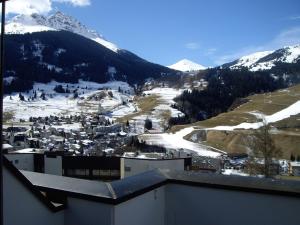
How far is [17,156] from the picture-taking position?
67.3 ft

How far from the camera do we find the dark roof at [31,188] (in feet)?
13.2

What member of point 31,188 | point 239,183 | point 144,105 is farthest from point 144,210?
point 144,105

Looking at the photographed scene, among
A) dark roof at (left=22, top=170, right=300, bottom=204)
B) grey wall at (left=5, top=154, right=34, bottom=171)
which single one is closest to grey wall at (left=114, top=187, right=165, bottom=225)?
dark roof at (left=22, top=170, right=300, bottom=204)

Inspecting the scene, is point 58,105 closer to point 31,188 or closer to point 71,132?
point 71,132

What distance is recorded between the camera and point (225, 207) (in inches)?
197

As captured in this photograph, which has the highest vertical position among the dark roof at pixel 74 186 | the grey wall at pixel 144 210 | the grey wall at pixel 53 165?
the dark roof at pixel 74 186

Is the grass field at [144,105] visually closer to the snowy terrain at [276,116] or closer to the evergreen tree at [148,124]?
the evergreen tree at [148,124]

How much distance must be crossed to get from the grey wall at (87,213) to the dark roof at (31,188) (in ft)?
0.49

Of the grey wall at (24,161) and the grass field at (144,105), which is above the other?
the grass field at (144,105)

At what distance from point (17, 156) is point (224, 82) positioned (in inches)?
6835

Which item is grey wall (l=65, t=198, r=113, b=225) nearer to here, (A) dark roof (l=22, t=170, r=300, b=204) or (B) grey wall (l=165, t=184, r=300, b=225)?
(A) dark roof (l=22, t=170, r=300, b=204)

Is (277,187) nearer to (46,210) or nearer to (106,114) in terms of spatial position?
(46,210)

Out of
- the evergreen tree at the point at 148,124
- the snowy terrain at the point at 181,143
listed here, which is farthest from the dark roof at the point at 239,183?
the evergreen tree at the point at 148,124

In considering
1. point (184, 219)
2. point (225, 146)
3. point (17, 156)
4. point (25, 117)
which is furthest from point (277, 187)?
point (25, 117)
